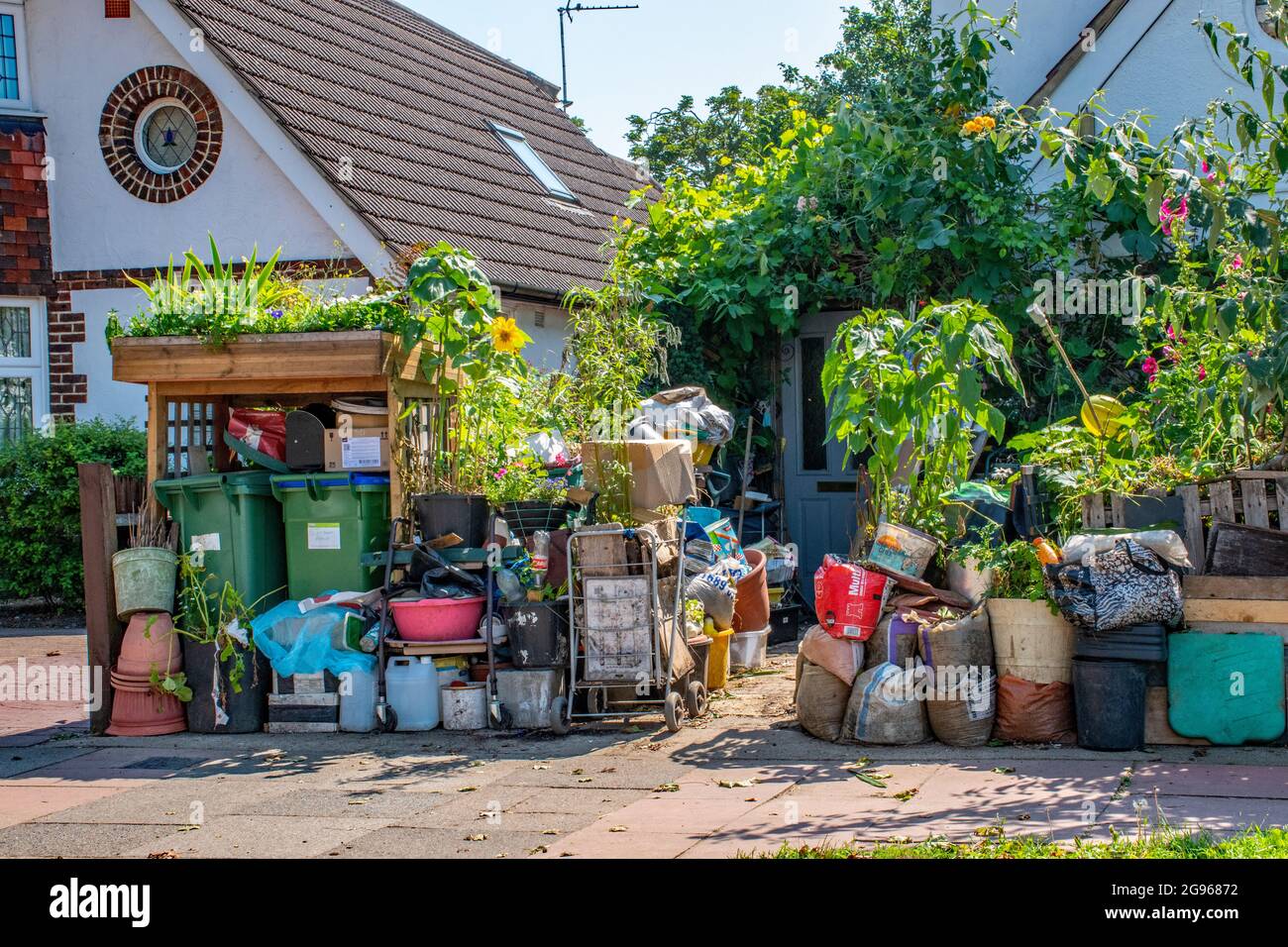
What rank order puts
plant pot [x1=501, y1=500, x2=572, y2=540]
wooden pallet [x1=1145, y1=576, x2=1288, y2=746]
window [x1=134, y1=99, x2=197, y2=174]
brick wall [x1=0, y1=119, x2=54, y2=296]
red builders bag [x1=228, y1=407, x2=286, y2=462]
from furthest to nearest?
1. brick wall [x1=0, y1=119, x2=54, y2=296]
2. window [x1=134, y1=99, x2=197, y2=174]
3. red builders bag [x1=228, y1=407, x2=286, y2=462]
4. plant pot [x1=501, y1=500, x2=572, y2=540]
5. wooden pallet [x1=1145, y1=576, x2=1288, y2=746]

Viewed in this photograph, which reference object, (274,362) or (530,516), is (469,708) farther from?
(274,362)

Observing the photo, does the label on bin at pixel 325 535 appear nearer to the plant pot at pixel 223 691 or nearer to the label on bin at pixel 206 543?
the label on bin at pixel 206 543

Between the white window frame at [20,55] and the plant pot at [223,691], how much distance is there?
7690 mm

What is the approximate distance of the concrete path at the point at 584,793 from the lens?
5.53 metres

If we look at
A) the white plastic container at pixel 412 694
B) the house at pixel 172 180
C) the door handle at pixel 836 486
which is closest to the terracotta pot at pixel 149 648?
the white plastic container at pixel 412 694

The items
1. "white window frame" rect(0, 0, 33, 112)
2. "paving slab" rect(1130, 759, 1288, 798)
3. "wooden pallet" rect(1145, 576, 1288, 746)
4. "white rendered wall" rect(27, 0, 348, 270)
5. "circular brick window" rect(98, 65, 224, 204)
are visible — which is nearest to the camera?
"paving slab" rect(1130, 759, 1288, 798)

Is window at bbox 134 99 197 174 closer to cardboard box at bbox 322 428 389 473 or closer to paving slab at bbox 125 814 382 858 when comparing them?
cardboard box at bbox 322 428 389 473

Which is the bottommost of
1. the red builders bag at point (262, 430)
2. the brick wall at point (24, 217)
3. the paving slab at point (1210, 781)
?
the paving slab at point (1210, 781)

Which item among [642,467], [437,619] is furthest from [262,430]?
[642,467]

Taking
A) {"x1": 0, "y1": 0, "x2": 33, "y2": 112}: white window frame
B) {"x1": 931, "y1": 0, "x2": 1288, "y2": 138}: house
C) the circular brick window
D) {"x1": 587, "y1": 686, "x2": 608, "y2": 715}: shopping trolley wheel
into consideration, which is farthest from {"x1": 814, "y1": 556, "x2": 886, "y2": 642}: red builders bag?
{"x1": 0, "y1": 0, "x2": 33, "y2": 112}: white window frame

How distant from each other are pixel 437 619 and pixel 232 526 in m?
1.50

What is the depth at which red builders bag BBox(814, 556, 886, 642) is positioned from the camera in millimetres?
7402

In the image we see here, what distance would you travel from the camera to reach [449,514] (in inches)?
327

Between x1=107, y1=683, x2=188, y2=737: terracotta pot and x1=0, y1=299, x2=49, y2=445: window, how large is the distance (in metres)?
5.89
